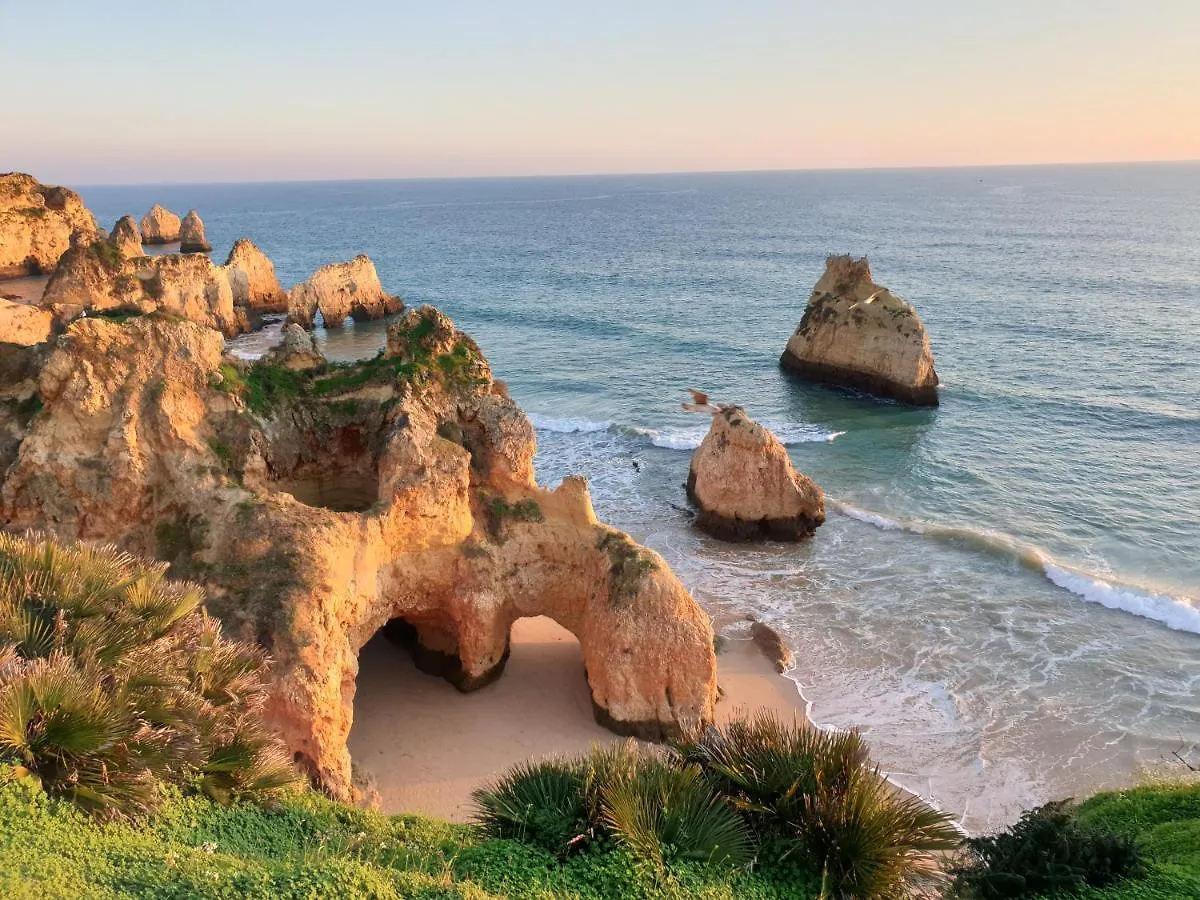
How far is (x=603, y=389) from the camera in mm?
42438

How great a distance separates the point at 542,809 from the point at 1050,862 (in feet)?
19.2

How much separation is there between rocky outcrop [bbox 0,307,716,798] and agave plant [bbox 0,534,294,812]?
2846mm

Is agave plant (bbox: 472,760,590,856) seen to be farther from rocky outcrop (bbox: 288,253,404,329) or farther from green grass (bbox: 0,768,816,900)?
rocky outcrop (bbox: 288,253,404,329)

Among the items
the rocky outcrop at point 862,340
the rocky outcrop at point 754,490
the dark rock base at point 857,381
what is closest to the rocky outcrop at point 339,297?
the dark rock base at point 857,381

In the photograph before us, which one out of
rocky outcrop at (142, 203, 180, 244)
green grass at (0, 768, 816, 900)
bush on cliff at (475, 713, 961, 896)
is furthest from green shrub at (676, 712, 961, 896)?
rocky outcrop at (142, 203, 180, 244)

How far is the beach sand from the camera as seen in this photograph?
45.8 ft

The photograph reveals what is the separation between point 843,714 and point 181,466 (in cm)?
1366

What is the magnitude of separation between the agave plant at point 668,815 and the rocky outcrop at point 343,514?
5.56 metres

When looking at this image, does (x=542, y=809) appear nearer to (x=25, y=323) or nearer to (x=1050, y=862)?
(x=1050, y=862)

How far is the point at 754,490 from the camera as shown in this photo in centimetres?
2511

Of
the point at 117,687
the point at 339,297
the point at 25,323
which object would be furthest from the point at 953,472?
the point at 339,297

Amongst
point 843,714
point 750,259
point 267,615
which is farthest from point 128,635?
point 750,259

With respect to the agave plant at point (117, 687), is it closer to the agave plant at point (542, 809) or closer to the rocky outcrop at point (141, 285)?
the agave plant at point (542, 809)

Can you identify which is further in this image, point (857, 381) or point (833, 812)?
point (857, 381)
